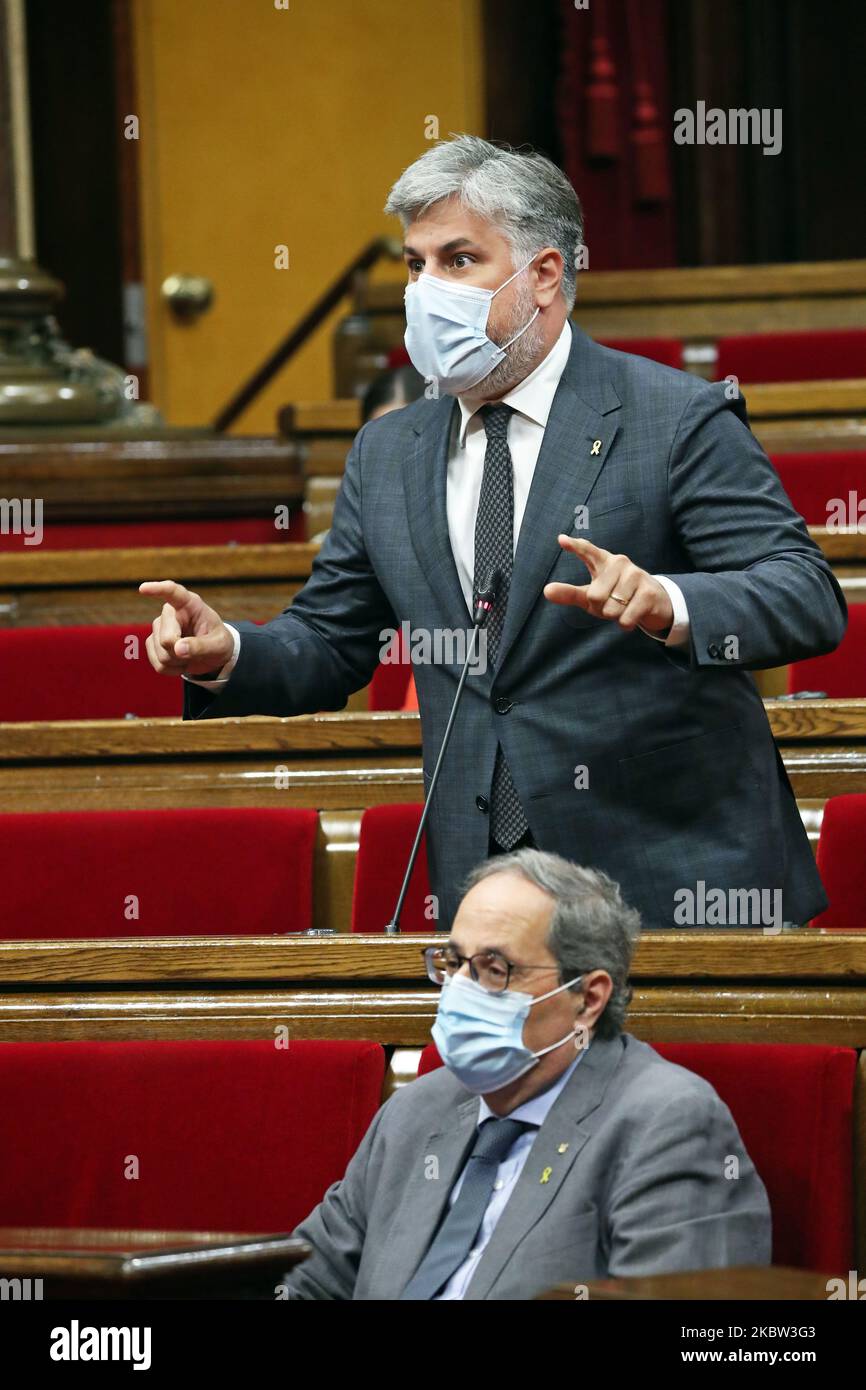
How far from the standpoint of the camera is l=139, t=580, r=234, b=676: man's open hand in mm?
952

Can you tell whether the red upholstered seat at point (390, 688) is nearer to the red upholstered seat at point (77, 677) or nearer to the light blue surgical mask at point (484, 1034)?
the red upholstered seat at point (77, 677)

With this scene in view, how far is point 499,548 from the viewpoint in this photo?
1021mm

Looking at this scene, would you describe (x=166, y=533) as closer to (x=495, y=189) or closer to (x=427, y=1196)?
(x=495, y=189)

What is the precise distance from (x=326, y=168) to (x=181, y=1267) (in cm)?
283

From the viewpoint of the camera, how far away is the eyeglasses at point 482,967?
89 centimetres

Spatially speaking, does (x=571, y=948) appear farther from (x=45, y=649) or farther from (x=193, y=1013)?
(x=45, y=649)

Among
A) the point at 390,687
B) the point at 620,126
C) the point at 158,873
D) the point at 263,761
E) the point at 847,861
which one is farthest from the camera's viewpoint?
the point at 620,126

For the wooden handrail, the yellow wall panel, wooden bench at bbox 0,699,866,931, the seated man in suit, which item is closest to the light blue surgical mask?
the seated man in suit

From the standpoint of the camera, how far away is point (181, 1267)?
67 cm

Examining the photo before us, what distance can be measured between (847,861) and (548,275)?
38 centimetres

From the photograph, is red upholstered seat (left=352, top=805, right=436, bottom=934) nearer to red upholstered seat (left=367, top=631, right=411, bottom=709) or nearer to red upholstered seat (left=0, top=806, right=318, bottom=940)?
red upholstered seat (left=0, top=806, right=318, bottom=940)

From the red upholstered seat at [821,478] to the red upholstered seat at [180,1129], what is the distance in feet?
3.58

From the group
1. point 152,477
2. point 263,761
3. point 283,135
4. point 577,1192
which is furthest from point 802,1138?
point 283,135
